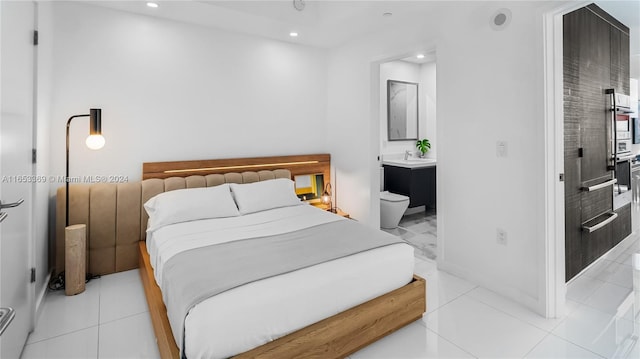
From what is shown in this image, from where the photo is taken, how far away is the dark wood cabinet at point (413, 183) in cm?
482

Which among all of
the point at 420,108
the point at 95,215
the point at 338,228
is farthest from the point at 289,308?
the point at 420,108

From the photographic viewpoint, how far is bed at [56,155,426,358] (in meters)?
1.56

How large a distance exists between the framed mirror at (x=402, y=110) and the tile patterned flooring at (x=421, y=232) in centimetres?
133

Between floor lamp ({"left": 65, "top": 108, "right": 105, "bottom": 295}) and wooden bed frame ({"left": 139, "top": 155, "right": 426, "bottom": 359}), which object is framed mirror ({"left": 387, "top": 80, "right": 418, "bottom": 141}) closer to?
wooden bed frame ({"left": 139, "top": 155, "right": 426, "bottom": 359})

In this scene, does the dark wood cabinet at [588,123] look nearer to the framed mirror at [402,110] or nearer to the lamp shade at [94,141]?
the framed mirror at [402,110]

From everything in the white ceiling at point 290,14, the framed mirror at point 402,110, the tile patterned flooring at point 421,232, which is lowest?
the tile patterned flooring at point 421,232

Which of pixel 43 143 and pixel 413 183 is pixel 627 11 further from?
pixel 43 143

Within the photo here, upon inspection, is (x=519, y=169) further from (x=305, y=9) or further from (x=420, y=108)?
(x=420, y=108)

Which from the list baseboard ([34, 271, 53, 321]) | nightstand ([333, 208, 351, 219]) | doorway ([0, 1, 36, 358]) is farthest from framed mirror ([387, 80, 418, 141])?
baseboard ([34, 271, 53, 321])

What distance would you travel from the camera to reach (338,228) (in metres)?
2.64

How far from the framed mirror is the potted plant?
113 millimetres

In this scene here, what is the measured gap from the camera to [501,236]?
2.70 meters

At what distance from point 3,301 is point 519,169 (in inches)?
132

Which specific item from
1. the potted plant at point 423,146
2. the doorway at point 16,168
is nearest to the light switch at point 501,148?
the potted plant at point 423,146
